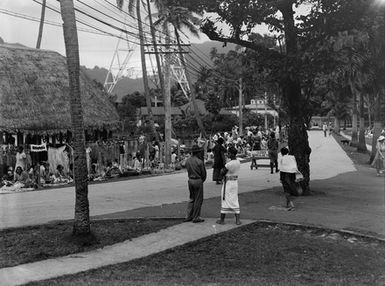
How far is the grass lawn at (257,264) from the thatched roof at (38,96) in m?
12.9

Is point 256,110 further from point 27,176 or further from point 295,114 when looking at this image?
point 295,114

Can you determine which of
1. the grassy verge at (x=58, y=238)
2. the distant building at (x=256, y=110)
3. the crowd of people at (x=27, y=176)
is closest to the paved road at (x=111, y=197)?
the grassy verge at (x=58, y=238)

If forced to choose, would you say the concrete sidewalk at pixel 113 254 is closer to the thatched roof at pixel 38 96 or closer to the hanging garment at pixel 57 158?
the hanging garment at pixel 57 158

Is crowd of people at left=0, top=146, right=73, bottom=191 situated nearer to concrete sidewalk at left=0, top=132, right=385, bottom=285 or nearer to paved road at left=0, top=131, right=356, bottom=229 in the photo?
paved road at left=0, top=131, right=356, bottom=229

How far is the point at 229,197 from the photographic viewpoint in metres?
9.35

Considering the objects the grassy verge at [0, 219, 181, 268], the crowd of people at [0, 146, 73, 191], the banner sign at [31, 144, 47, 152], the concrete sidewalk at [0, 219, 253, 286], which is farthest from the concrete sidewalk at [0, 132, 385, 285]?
the banner sign at [31, 144, 47, 152]

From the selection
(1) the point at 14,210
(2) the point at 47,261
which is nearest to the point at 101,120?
(1) the point at 14,210

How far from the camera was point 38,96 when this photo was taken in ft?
66.7

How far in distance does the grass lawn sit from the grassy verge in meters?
1.19

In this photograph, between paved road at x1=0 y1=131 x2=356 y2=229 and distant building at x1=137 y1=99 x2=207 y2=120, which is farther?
distant building at x1=137 y1=99 x2=207 y2=120

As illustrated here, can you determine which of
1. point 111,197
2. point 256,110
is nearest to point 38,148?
point 111,197

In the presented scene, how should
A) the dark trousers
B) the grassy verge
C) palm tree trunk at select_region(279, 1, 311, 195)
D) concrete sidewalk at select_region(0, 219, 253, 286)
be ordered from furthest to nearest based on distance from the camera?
palm tree trunk at select_region(279, 1, 311, 195) < the dark trousers < the grassy verge < concrete sidewalk at select_region(0, 219, 253, 286)

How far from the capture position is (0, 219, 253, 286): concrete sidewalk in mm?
6301

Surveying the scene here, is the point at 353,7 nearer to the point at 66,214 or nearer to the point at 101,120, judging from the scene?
the point at 66,214
